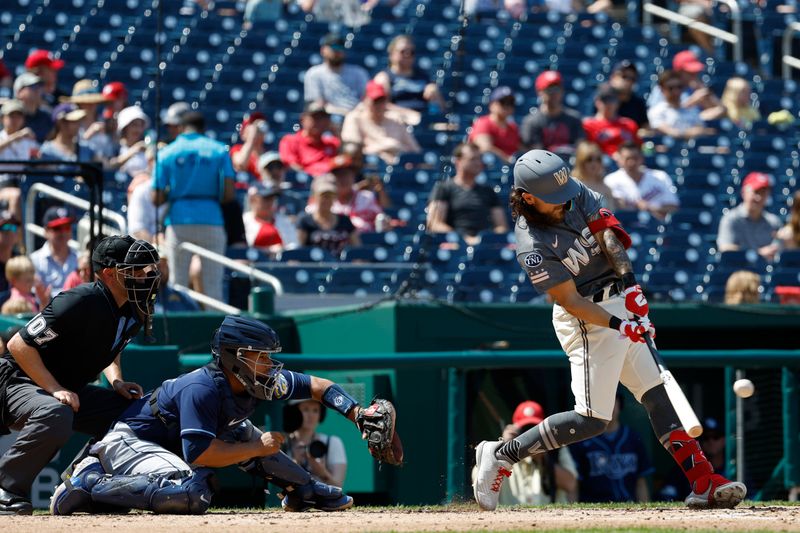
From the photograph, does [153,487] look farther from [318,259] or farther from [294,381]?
[318,259]

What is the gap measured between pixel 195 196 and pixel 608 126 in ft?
16.5

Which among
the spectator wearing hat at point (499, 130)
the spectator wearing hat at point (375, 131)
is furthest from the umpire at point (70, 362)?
the spectator wearing hat at point (499, 130)

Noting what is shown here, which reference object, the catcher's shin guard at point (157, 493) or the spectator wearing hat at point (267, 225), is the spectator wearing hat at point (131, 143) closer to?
the spectator wearing hat at point (267, 225)

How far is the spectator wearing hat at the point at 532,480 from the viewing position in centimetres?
856

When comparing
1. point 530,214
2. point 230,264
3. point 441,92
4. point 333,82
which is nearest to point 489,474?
point 530,214

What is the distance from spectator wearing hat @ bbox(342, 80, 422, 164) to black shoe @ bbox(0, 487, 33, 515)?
7.37 metres

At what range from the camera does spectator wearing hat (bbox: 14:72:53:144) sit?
12.0 m

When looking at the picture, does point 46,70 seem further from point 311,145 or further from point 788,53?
point 788,53

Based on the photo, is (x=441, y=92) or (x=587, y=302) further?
(x=441, y=92)

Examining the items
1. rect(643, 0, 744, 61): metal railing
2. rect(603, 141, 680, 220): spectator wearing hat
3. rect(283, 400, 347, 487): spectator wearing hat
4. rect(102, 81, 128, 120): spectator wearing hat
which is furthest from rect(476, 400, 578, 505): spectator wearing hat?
rect(643, 0, 744, 61): metal railing

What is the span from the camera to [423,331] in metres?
9.72

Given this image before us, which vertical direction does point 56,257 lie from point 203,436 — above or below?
above

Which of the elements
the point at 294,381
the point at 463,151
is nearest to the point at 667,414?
the point at 294,381

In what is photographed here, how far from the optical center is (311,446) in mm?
8289
